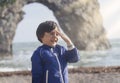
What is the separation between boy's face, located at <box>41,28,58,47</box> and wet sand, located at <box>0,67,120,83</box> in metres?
4.37

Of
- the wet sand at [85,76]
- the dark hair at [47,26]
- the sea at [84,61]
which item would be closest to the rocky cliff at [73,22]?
the sea at [84,61]

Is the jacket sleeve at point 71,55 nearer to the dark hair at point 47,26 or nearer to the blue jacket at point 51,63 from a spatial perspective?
the blue jacket at point 51,63

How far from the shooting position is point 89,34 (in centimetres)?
7050

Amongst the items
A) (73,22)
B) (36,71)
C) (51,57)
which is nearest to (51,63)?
(51,57)

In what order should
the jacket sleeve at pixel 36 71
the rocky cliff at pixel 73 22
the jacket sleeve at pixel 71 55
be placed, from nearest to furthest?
the jacket sleeve at pixel 36 71 → the jacket sleeve at pixel 71 55 → the rocky cliff at pixel 73 22

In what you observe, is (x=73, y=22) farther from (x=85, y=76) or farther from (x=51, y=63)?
(x=51, y=63)

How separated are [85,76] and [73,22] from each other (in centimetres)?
5780

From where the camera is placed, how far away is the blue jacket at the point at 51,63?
15.0 feet

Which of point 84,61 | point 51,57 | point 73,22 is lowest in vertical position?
point 84,61

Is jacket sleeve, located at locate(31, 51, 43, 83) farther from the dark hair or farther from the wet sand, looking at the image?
the wet sand

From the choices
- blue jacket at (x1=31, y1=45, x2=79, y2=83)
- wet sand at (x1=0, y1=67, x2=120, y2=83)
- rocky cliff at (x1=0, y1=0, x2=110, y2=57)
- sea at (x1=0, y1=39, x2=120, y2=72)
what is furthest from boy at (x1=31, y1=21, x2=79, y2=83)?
rocky cliff at (x1=0, y1=0, x2=110, y2=57)

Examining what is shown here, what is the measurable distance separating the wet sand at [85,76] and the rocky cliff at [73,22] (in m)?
39.8

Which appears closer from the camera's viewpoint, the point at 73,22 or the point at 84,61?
the point at 84,61

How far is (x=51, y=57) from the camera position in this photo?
4637 mm
